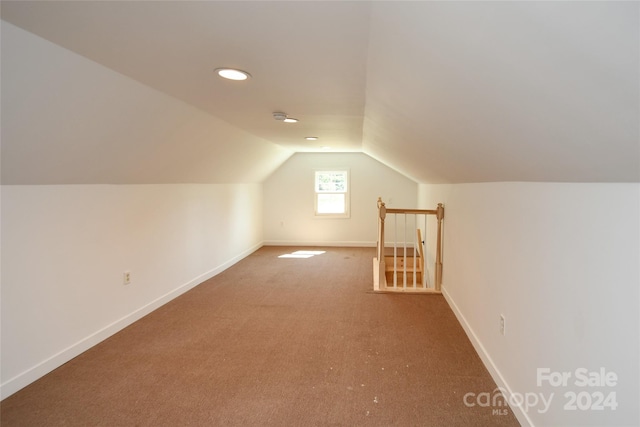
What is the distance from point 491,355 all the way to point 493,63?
6.68ft

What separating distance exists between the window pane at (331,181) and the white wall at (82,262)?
128 inches

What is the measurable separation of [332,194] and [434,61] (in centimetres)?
576

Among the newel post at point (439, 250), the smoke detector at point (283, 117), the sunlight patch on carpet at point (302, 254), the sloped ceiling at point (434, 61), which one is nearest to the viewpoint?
the sloped ceiling at point (434, 61)

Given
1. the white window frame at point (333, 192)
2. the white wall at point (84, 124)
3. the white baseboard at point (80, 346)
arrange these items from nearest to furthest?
the white wall at point (84, 124) < the white baseboard at point (80, 346) < the white window frame at point (333, 192)

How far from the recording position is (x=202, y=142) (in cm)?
321

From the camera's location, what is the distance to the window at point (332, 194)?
6.86 metres

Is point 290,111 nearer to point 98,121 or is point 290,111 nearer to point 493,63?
point 98,121

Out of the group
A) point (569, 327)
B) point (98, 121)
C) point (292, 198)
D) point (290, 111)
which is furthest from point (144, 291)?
point (292, 198)

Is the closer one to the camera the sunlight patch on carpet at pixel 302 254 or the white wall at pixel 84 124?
the white wall at pixel 84 124

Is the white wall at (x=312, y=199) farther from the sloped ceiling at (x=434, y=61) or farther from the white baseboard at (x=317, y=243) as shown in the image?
the sloped ceiling at (x=434, y=61)

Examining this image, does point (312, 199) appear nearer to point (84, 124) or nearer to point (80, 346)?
point (80, 346)

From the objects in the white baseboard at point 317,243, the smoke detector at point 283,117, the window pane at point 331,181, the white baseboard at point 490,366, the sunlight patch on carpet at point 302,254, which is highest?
the smoke detector at point 283,117

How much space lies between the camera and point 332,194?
689 cm

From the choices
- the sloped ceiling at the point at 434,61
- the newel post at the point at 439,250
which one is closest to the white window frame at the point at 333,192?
the newel post at the point at 439,250
